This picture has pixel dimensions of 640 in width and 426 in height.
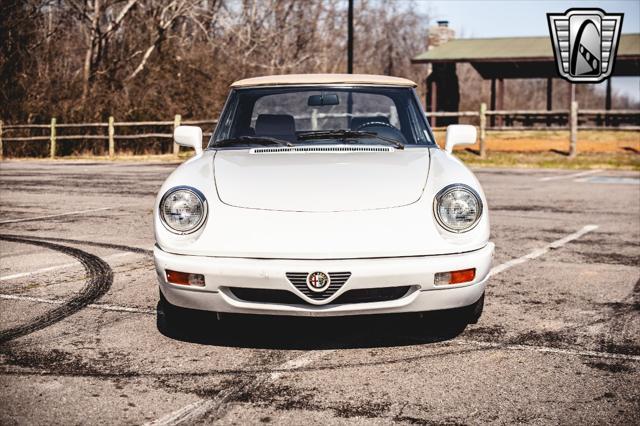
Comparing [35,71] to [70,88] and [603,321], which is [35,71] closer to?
[70,88]

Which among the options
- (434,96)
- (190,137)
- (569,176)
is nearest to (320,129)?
(190,137)

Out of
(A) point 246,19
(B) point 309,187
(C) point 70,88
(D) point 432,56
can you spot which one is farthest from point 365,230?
(A) point 246,19

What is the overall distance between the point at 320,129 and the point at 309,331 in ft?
4.81

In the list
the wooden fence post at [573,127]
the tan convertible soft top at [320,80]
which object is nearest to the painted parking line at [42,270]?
the tan convertible soft top at [320,80]

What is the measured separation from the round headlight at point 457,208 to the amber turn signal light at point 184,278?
122cm

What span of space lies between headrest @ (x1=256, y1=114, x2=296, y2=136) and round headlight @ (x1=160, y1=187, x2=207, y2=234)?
1.21 m

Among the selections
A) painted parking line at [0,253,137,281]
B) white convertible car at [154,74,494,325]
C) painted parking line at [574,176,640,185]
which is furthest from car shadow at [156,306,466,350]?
painted parking line at [574,176,640,185]

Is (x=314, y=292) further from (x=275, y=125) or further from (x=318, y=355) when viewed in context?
(x=275, y=125)

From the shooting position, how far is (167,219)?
4.09m

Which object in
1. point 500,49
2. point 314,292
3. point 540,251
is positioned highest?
point 500,49

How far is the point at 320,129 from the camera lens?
5273 mm

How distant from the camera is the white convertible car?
12.4 ft

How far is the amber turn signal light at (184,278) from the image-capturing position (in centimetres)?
388

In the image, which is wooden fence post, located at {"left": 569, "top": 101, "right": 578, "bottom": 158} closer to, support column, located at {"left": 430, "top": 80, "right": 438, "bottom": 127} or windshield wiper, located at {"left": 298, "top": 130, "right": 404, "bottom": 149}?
support column, located at {"left": 430, "top": 80, "right": 438, "bottom": 127}
